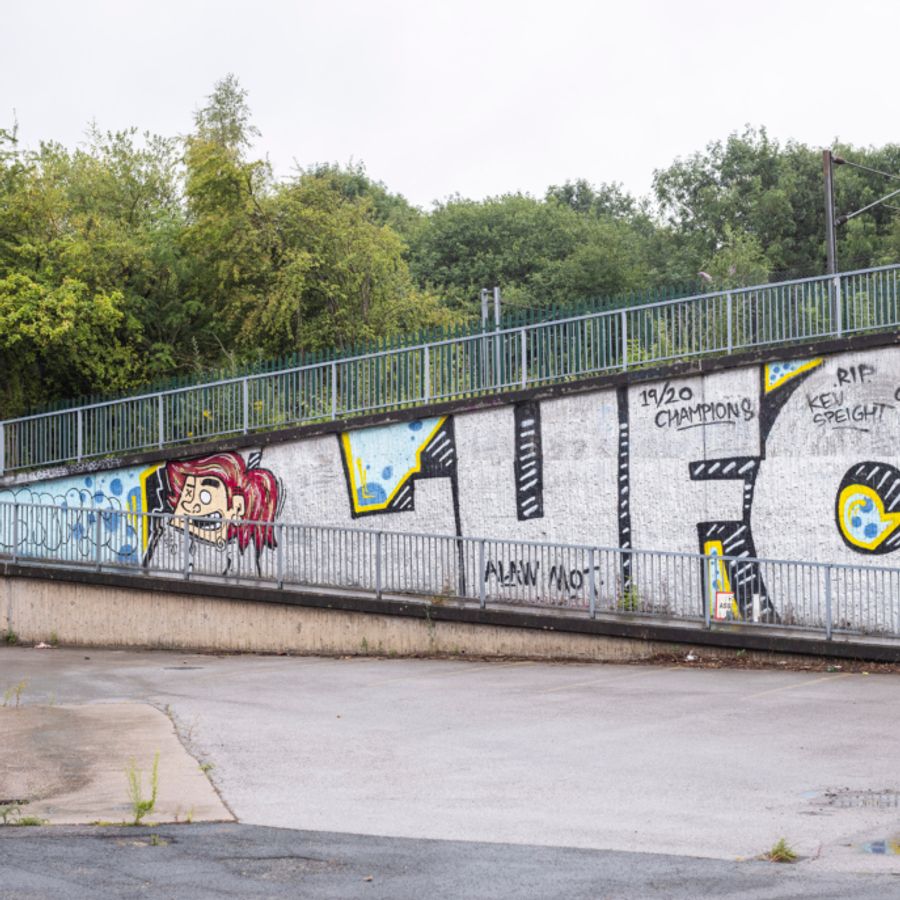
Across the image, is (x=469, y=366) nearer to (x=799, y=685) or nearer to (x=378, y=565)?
(x=378, y=565)

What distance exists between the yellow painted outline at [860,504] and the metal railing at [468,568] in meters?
0.54

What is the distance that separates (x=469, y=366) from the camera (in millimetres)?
22719

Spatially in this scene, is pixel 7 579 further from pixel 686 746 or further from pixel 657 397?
pixel 686 746

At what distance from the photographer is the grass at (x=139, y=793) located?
876cm

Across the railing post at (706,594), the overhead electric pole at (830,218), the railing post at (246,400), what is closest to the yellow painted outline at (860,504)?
the railing post at (706,594)

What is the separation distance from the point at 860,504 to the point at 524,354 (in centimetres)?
601

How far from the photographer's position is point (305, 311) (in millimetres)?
31844

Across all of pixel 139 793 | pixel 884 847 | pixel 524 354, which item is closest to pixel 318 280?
pixel 524 354

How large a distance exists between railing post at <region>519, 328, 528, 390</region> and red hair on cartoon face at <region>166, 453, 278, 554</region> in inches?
186

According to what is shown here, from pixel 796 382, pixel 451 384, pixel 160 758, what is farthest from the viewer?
pixel 451 384

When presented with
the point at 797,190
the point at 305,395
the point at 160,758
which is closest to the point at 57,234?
the point at 305,395

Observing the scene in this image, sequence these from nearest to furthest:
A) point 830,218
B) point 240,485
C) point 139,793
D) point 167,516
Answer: point 139,793 < point 167,516 < point 240,485 < point 830,218

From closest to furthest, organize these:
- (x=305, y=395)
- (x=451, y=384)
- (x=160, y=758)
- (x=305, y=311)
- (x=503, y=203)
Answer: (x=160, y=758)
(x=451, y=384)
(x=305, y=395)
(x=305, y=311)
(x=503, y=203)

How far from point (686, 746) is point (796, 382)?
29.2ft
